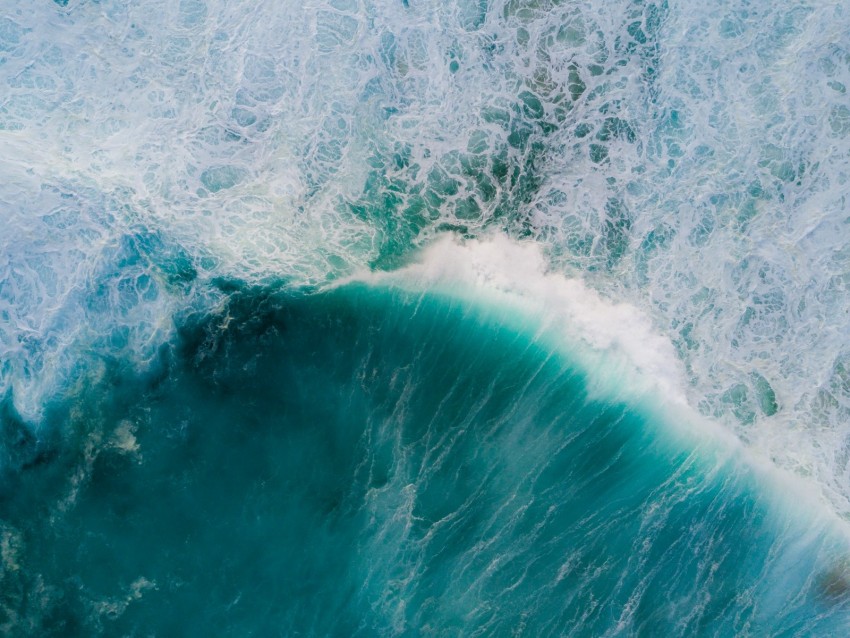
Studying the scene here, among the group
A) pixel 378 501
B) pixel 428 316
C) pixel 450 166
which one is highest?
pixel 450 166

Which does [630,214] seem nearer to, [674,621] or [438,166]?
[438,166]

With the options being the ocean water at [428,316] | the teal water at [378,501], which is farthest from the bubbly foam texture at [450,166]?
the teal water at [378,501]

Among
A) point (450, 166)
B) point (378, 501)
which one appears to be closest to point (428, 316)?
point (450, 166)

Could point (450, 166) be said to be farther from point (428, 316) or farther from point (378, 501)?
point (378, 501)

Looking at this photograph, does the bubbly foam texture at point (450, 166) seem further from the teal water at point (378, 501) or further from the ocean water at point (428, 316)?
the teal water at point (378, 501)

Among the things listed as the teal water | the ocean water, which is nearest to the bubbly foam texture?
the ocean water

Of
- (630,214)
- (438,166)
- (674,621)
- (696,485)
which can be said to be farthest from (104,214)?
(674,621)
